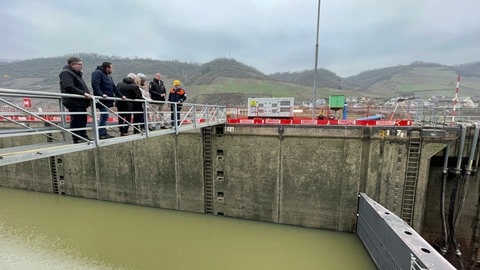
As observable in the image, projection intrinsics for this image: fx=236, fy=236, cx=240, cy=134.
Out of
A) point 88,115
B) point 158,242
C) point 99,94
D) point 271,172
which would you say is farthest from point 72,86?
point 271,172

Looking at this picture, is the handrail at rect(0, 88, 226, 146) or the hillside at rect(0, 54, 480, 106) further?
the hillside at rect(0, 54, 480, 106)

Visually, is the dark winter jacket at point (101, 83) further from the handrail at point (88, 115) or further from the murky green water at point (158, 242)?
the murky green water at point (158, 242)

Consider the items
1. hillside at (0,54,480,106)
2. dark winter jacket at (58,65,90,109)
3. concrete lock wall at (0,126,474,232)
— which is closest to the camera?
Result: dark winter jacket at (58,65,90,109)

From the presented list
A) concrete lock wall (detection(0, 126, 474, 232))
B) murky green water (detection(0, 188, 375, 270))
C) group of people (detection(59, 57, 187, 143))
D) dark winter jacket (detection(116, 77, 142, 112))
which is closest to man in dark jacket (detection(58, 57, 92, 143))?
group of people (detection(59, 57, 187, 143))

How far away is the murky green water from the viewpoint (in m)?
7.94

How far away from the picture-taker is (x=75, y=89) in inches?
168

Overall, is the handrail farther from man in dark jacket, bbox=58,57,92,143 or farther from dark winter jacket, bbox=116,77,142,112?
dark winter jacket, bbox=116,77,142,112

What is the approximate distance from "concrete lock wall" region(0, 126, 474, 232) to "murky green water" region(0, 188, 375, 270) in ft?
2.17

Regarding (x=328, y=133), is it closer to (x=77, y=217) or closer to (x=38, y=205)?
(x=77, y=217)

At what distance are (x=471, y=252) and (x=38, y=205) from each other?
63.7 feet

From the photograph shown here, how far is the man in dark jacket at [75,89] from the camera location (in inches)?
167

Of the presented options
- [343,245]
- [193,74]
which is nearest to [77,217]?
[343,245]

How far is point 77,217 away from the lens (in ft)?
35.9

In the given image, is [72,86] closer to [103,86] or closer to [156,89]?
[103,86]
